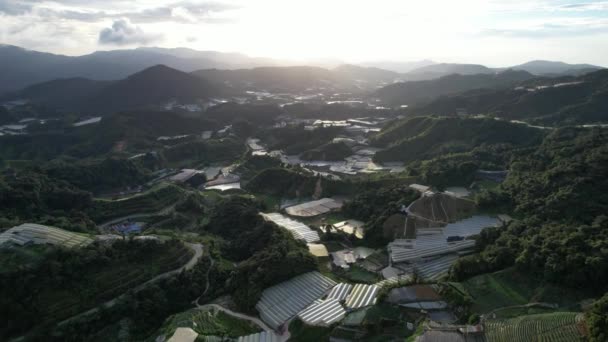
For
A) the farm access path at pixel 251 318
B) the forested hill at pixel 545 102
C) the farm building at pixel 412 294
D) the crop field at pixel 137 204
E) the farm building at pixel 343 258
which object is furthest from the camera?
the forested hill at pixel 545 102

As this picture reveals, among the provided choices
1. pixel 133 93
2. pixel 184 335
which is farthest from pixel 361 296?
pixel 133 93

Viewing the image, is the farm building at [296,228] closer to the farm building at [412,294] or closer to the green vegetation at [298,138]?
the farm building at [412,294]

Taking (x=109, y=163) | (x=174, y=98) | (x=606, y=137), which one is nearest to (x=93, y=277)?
(x=109, y=163)

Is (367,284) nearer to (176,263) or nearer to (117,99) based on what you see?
(176,263)

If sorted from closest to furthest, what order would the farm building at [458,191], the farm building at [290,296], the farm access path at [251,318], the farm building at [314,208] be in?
the farm access path at [251,318] < the farm building at [290,296] < the farm building at [458,191] < the farm building at [314,208]

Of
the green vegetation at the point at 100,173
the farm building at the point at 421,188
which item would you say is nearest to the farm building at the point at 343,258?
the farm building at the point at 421,188

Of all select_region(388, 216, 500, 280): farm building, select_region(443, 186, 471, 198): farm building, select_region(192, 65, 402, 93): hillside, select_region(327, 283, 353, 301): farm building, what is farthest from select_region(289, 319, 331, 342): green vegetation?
select_region(192, 65, 402, 93): hillside
